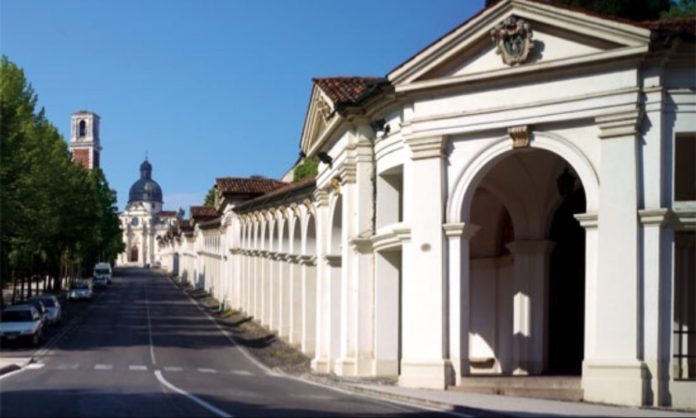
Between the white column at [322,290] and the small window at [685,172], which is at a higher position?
the small window at [685,172]

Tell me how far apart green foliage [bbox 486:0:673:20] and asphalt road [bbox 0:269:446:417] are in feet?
→ 58.4

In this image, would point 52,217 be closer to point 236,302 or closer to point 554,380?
point 236,302

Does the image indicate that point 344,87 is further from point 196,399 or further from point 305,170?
point 305,170

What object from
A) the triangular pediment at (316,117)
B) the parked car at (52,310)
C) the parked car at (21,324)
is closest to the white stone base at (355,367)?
the triangular pediment at (316,117)

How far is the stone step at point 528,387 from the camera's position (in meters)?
18.5

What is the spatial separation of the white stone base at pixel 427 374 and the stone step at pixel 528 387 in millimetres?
293

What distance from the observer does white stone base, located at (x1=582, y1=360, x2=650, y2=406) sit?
682 inches

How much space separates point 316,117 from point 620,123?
1370cm

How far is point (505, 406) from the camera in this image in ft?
54.2

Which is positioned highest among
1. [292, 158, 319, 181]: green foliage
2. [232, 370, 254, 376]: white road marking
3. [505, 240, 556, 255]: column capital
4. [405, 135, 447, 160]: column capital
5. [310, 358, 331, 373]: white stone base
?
[292, 158, 319, 181]: green foliage

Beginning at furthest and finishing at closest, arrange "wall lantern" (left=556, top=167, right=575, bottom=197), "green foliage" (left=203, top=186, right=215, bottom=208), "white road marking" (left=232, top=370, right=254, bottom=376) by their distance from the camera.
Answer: "green foliage" (left=203, top=186, right=215, bottom=208) < "white road marking" (left=232, top=370, right=254, bottom=376) < "wall lantern" (left=556, top=167, right=575, bottom=197)

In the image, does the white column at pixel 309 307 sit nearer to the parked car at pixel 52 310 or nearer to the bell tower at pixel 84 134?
the parked car at pixel 52 310

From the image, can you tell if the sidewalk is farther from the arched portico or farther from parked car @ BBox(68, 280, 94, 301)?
parked car @ BBox(68, 280, 94, 301)

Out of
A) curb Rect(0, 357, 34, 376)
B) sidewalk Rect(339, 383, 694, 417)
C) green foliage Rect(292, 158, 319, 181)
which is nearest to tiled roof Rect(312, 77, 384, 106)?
sidewalk Rect(339, 383, 694, 417)
